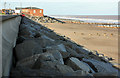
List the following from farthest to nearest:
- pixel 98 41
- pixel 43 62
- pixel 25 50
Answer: pixel 98 41
pixel 25 50
pixel 43 62

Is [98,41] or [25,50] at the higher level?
[25,50]

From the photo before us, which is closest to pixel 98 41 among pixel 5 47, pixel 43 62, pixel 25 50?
pixel 25 50

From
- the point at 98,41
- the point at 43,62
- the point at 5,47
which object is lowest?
the point at 98,41

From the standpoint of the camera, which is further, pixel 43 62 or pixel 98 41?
pixel 98 41

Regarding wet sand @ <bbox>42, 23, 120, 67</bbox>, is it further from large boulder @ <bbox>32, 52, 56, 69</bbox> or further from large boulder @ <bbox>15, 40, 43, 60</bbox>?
large boulder @ <bbox>32, 52, 56, 69</bbox>

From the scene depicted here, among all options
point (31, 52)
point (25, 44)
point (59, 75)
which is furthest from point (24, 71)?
point (25, 44)

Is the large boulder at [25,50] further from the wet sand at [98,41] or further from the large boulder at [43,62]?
the wet sand at [98,41]

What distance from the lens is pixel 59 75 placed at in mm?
1212

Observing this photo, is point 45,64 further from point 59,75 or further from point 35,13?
point 35,13

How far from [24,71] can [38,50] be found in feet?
2.47

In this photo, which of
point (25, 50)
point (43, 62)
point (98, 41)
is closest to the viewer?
point (43, 62)

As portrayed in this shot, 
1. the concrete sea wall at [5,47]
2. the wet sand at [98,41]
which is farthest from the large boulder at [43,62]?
the wet sand at [98,41]

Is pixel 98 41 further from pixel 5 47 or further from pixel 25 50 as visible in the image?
pixel 5 47

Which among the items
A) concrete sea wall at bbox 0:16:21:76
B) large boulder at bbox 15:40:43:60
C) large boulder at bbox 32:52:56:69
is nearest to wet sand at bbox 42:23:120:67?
large boulder at bbox 15:40:43:60
